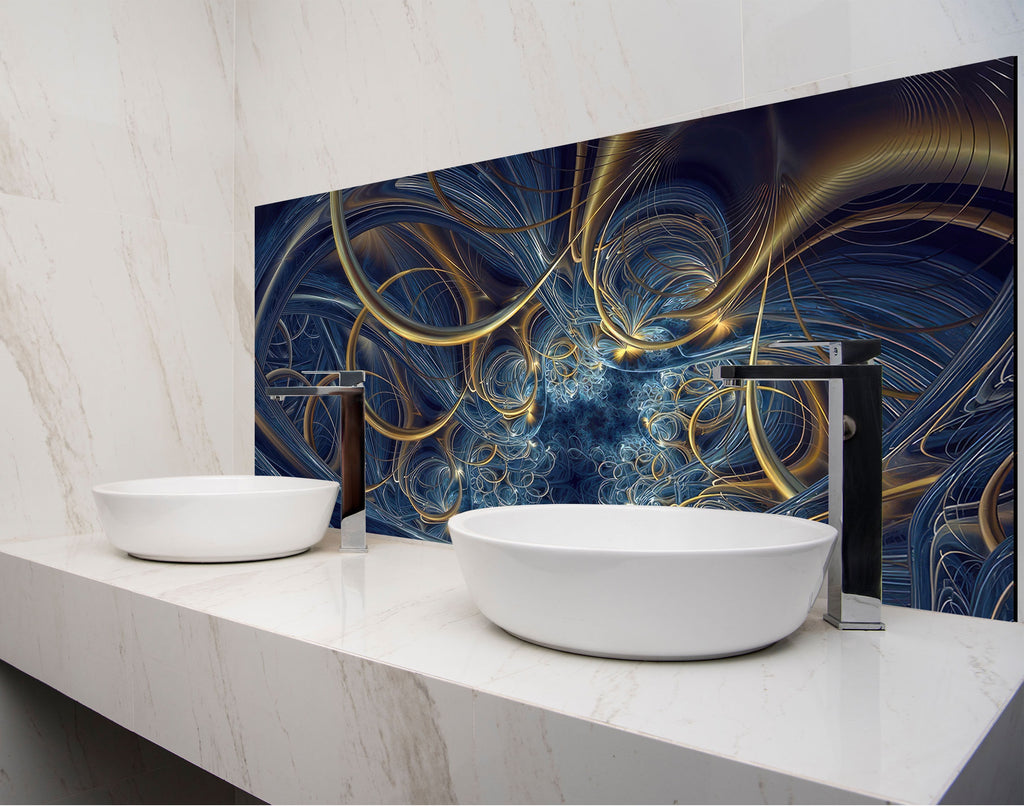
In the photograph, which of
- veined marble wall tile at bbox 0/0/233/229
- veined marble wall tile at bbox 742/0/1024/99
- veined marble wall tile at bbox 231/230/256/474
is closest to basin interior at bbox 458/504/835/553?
veined marble wall tile at bbox 742/0/1024/99

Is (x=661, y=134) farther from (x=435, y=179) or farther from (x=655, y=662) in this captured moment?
(x=655, y=662)

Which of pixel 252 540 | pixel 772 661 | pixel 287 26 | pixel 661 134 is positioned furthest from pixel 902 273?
pixel 287 26

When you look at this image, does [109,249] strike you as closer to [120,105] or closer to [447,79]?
[120,105]

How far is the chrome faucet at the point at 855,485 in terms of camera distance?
100 cm

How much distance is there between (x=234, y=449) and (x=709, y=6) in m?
1.49

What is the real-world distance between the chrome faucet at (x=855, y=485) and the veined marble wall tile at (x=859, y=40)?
41 centimetres

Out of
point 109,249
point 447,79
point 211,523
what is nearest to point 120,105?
point 109,249

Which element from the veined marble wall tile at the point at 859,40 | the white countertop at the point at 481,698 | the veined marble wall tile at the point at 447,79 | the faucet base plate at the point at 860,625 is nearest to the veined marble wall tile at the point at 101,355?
the veined marble wall tile at the point at 447,79

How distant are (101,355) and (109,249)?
0.24 m

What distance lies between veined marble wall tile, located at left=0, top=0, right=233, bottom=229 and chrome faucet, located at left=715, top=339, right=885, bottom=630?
1491 millimetres

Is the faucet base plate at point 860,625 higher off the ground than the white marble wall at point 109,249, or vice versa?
the white marble wall at point 109,249

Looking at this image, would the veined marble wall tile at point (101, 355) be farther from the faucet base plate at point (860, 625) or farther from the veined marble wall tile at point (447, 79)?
the faucet base plate at point (860, 625)

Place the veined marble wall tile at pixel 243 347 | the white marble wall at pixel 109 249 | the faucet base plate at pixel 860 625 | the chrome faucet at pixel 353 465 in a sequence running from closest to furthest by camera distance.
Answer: the faucet base plate at pixel 860 625
the chrome faucet at pixel 353 465
the white marble wall at pixel 109 249
the veined marble wall tile at pixel 243 347

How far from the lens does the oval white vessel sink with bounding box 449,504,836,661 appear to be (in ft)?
2.68
